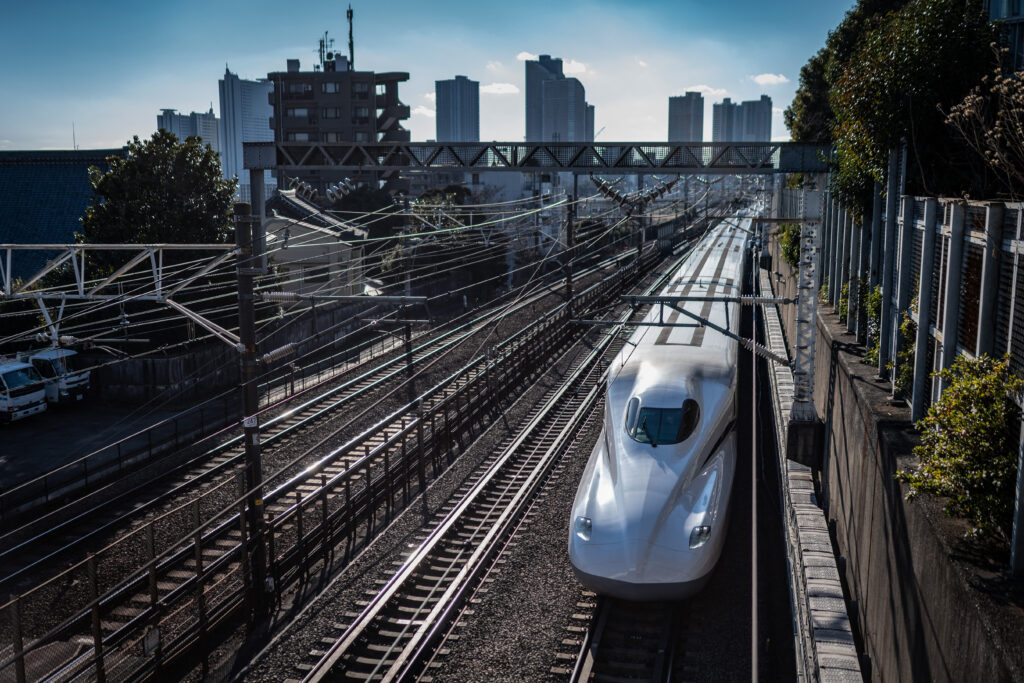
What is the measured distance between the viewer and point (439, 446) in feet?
63.1

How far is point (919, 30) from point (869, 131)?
4.58 ft

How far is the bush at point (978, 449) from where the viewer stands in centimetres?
579

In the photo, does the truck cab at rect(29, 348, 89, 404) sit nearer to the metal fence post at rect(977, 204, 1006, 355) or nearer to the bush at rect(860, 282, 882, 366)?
the bush at rect(860, 282, 882, 366)

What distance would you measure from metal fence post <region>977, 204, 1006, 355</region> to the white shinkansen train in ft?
14.1

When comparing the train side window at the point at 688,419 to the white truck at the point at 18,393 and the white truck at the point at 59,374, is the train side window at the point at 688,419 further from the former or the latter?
the white truck at the point at 59,374

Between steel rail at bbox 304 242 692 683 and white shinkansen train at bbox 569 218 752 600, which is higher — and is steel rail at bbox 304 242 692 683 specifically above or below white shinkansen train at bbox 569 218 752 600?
below

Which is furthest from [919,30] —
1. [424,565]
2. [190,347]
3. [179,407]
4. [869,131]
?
[190,347]

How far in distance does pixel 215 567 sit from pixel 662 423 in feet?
22.0

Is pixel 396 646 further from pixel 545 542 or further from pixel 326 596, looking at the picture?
pixel 545 542

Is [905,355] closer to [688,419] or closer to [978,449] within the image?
[688,419]

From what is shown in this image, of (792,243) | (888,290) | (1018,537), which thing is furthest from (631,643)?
(792,243)

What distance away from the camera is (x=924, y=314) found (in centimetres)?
845

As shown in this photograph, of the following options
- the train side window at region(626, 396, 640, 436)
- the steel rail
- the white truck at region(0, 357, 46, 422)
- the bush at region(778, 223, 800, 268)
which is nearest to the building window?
the bush at region(778, 223, 800, 268)

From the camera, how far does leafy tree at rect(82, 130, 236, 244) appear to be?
26.9m
